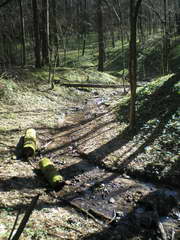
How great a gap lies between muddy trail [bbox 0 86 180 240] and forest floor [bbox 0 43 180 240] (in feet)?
0.07

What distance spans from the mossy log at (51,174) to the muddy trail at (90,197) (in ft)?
0.65

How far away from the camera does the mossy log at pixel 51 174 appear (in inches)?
305

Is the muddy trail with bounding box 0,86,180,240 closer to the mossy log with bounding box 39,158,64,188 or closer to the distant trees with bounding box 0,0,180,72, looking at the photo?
the mossy log with bounding box 39,158,64,188

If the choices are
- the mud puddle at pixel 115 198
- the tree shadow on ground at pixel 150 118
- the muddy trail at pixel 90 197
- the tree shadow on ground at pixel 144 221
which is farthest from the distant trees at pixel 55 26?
the tree shadow on ground at pixel 150 118

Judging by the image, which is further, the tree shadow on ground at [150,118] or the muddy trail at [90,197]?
the tree shadow on ground at [150,118]

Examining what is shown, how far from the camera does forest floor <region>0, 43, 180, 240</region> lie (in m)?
5.99

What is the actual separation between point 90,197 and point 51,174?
143 cm

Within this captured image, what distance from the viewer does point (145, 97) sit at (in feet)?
45.1

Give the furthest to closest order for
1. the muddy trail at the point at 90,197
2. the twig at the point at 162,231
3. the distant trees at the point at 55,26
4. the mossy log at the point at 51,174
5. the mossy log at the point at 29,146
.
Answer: the distant trees at the point at 55,26
the mossy log at the point at 29,146
the mossy log at the point at 51,174
the muddy trail at the point at 90,197
the twig at the point at 162,231

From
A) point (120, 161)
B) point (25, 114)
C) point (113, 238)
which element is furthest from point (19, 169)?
point (25, 114)

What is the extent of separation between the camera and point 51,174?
26.4ft

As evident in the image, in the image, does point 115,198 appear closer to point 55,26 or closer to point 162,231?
point 162,231

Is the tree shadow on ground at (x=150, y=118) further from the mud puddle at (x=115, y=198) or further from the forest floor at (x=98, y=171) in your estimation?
the mud puddle at (x=115, y=198)

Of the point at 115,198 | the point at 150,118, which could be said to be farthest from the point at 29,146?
the point at 150,118
